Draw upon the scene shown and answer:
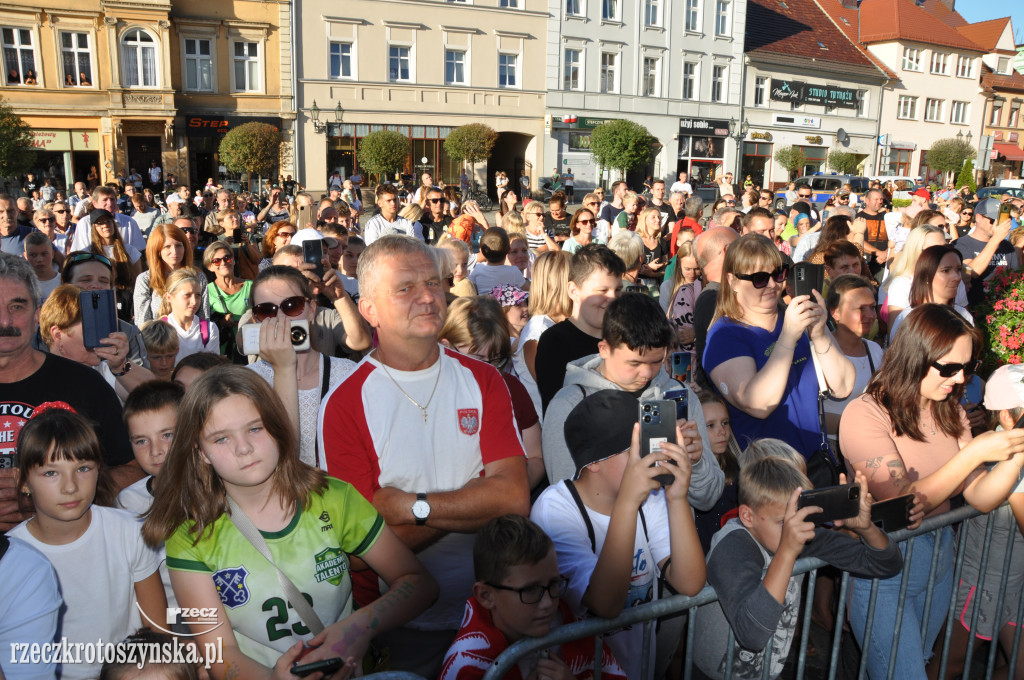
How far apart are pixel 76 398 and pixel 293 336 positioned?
934 mm

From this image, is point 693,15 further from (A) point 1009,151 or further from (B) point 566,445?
(B) point 566,445

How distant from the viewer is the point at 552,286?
14.6 ft

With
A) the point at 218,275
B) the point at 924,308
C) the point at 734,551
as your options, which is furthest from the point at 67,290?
the point at 924,308

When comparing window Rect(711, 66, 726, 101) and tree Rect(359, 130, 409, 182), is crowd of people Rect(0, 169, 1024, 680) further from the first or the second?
window Rect(711, 66, 726, 101)

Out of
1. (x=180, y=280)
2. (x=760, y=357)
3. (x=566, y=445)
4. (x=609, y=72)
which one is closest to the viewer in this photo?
(x=566, y=445)

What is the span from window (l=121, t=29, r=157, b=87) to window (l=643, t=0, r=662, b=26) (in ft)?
71.2

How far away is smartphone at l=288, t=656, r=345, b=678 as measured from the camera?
6.69 feet

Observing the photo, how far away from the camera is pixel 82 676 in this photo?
2.44 m

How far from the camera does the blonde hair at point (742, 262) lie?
3.62m

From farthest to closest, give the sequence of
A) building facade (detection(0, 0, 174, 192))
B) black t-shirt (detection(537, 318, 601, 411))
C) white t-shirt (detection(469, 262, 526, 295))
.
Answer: building facade (detection(0, 0, 174, 192)), white t-shirt (detection(469, 262, 526, 295)), black t-shirt (detection(537, 318, 601, 411))

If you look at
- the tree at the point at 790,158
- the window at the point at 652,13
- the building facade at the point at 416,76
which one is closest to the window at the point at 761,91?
the tree at the point at 790,158

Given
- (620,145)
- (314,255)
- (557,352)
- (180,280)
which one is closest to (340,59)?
(620,145)

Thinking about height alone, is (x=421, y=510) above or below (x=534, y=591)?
above

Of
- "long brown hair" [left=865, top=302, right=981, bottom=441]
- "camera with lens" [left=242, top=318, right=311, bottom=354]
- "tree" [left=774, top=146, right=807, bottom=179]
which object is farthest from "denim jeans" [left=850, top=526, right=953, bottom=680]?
"tree" [left=774, top=146, right=807, bottom=179]
